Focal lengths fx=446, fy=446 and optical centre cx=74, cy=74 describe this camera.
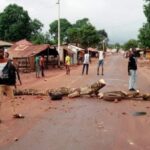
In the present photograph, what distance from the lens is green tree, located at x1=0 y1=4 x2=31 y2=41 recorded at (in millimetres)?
88750

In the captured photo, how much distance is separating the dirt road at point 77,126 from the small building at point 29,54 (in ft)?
91.8

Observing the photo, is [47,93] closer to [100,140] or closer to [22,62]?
[100,140]

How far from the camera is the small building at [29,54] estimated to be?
145ft

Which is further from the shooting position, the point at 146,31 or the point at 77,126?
the point at 146,31

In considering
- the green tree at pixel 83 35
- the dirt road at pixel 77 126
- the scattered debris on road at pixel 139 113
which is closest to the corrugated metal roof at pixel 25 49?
the dirt road at pixel 77 126

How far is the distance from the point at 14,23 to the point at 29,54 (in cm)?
4573

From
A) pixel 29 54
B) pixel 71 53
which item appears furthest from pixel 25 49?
pixel 71 53

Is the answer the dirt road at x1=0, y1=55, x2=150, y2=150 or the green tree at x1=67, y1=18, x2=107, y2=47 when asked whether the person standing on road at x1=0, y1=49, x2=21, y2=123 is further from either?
the green tree at x1=67, y1=18, x2=107, y2=47

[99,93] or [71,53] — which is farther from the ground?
[71,53]

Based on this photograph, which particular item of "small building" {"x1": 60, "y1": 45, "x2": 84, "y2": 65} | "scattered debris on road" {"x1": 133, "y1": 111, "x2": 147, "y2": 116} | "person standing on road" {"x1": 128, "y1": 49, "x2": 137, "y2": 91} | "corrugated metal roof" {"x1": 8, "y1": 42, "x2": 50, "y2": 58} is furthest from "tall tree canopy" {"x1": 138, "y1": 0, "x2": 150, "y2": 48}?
"scattered debris on road" {"x1": 133, "y1": 111, "x2": 147, "y2": 116}

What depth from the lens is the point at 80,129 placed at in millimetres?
10750

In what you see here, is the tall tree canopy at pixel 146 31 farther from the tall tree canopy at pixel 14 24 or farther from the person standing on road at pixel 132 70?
the person standing on road at pixel 132 70

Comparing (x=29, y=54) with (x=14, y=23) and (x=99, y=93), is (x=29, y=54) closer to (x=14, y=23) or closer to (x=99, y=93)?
(x=99, y=93)

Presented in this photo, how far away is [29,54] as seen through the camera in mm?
45094
